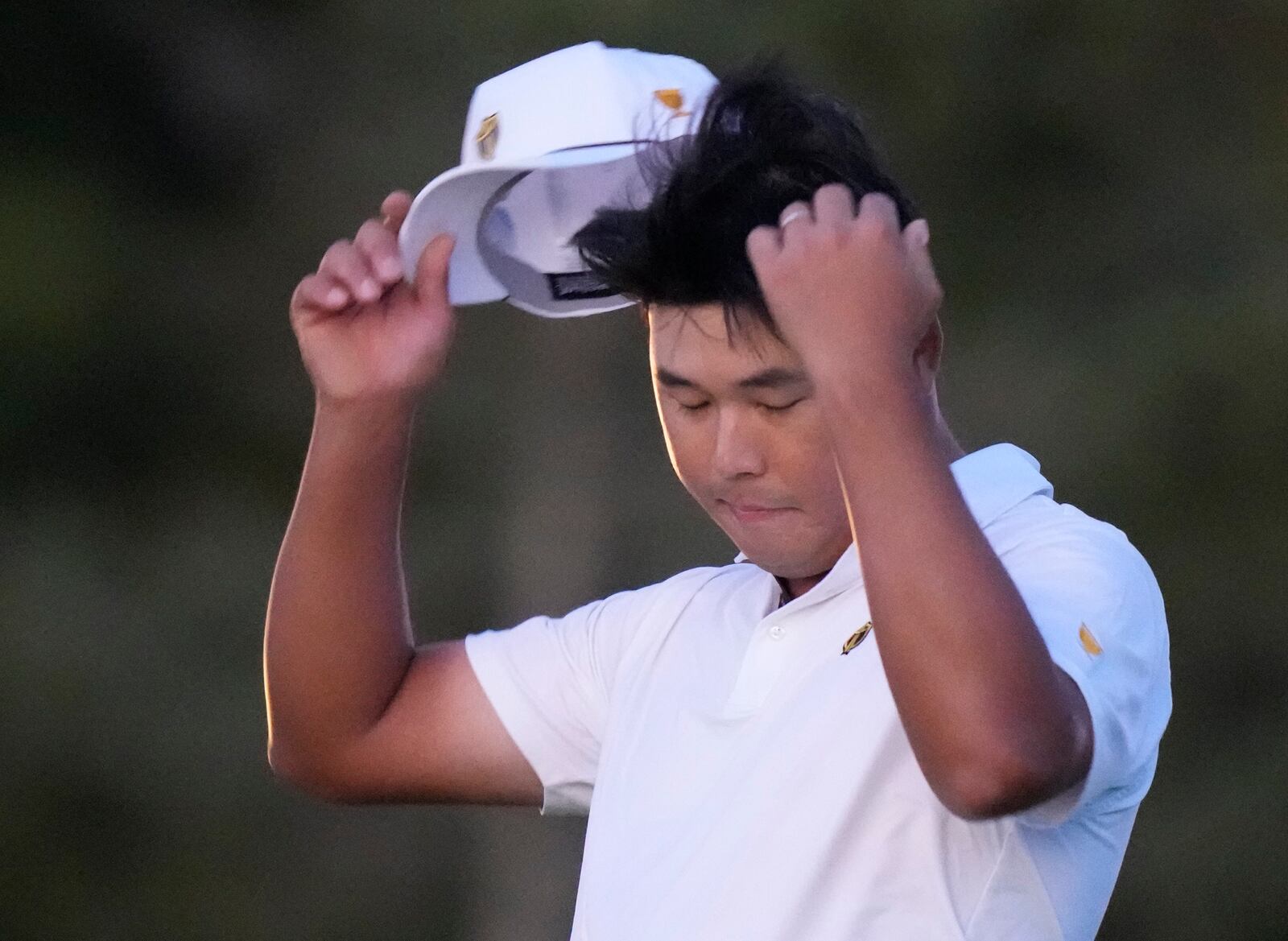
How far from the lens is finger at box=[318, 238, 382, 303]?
1769 millimetres

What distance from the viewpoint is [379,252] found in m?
1.77

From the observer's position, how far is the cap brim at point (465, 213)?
1.70 metres

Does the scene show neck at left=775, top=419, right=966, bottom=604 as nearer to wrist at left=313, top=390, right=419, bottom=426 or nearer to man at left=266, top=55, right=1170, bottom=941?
man at left=266, top=55, right=1170, bottom=941

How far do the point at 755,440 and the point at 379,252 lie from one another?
442 millimetres

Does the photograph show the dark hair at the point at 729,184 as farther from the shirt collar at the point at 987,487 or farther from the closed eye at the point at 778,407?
the shirt collar at the point at 987,487

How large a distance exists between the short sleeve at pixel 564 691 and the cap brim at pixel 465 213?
0.33 metres

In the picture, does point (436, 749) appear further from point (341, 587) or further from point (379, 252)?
point (379, 252)

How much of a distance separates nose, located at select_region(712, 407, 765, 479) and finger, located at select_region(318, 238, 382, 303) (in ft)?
1.32

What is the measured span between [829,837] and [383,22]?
3926mm

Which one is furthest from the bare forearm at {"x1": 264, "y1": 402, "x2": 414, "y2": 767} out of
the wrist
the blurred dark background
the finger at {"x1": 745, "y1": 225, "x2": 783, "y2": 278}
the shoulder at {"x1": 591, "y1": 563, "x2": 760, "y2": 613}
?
the blurred dark background

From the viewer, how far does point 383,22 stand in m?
4.99

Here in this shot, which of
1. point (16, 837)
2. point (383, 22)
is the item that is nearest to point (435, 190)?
point (383, 22)

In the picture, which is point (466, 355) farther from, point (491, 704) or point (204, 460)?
point (491, 704)

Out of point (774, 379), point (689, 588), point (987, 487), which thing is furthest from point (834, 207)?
point (689, 588)
